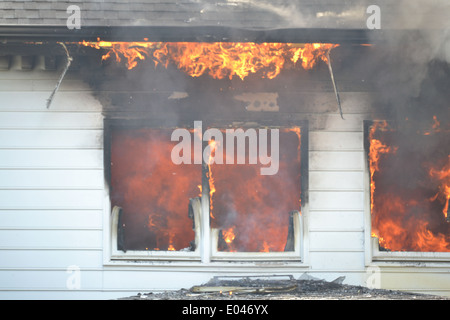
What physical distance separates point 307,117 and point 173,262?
2.70m

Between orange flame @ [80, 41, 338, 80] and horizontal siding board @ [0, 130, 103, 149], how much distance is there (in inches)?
42.8

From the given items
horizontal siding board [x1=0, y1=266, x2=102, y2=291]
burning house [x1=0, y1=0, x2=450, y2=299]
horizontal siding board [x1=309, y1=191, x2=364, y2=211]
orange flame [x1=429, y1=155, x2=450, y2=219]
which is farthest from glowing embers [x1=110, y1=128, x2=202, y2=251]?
orange flame [x1=429, y1=155, x2=450, y2=219]

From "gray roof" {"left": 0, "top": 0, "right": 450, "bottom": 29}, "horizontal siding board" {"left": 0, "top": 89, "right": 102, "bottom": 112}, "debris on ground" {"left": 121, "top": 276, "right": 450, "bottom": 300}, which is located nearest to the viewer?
"debris on ground" {"left": 121, "top": 276, "right": 450, "bottom": 300}

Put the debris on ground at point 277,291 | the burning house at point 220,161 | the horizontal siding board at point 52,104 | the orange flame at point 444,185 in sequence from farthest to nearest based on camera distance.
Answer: the orange flame at point 444,185 < the horizontal siding board at point 52,104 < the burning house at point 220,161 < the debris on ground at point 277,291

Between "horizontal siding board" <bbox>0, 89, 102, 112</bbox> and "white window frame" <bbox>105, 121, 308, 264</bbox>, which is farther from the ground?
"horizontal siding board" <bbox>0, 89, 102, 112</bbox>

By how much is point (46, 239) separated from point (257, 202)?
2.91 meters

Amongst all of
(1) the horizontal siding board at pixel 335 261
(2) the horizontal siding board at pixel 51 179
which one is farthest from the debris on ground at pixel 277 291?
(2) the horizontal siding board at pixel 51 179

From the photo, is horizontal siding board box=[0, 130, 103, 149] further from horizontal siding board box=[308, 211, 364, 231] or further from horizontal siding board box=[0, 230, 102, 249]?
horizontal siding board box=[308, 211, 364, 231]

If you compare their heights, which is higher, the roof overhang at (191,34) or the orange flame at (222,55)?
the roof overhang at (191,34)

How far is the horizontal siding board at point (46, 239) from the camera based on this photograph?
24.8 ft

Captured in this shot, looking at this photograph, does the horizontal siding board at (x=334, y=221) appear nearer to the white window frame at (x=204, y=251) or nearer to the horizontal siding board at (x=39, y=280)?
the white window frame at (x=204, y=251)

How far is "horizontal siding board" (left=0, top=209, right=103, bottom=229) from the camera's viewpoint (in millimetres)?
7562

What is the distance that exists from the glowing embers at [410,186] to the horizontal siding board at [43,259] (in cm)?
406

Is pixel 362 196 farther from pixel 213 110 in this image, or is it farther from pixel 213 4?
pixel 213 4
